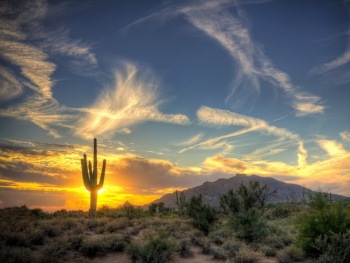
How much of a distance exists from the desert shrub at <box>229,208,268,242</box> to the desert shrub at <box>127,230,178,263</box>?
6506mm

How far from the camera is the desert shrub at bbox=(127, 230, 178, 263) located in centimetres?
1241

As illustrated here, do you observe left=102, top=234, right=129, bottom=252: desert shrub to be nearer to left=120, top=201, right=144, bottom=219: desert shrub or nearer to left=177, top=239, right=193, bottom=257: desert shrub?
left=177, top=239, right=193, bottom=257: desert shrub

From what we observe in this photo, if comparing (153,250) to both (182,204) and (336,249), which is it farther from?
(182,204)

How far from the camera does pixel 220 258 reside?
1479cm

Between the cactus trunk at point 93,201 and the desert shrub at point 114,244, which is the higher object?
the cactus trunk at point 93,201

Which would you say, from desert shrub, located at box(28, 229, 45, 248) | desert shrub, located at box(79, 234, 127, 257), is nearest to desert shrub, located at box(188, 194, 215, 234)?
desert shrub, located at box(79, 234, 127, 257)

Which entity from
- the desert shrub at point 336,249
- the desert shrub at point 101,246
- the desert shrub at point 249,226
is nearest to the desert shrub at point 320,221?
the desert shrub at point 336,249

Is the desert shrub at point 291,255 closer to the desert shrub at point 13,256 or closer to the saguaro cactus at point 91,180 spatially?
the desert shrub at point 13,256

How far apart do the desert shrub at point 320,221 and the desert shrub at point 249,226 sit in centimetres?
417

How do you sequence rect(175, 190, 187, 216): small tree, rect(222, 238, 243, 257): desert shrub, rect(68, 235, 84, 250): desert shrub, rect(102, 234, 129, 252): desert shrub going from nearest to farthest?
rect(68, 235, 84, 250): desert shrub → rect(102, 234, 129, 252): desert shrub → rect(222, 238, 243, 257): desert shrub → rect(175, 190, 187, 216): small tree

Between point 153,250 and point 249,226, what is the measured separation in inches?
306

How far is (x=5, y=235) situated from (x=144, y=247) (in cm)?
647

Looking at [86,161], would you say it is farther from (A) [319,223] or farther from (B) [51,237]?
(A) [319,223]

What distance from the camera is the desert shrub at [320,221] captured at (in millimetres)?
13250
